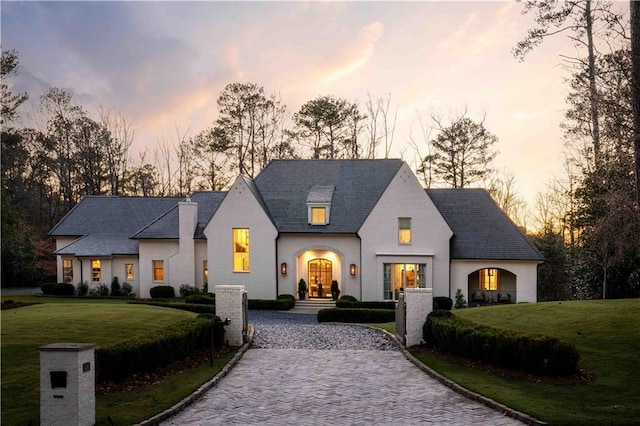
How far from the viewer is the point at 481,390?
9539 mm

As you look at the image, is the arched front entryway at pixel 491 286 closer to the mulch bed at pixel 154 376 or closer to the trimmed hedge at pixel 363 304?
the trimmed hedge at pixel 363 304

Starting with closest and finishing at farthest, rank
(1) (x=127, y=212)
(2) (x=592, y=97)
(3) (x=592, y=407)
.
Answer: (3) (x=592, y=407), (2) (x=592, y=97), (1) (x=127, y=212)

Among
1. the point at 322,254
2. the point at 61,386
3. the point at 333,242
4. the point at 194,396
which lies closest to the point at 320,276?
the point at 322,254

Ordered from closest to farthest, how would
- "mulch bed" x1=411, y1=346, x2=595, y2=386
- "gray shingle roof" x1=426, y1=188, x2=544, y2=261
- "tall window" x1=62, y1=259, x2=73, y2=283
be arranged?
1. "mulch bed" x1=411, y1=346, x2=595, y2=386
2. "gray shingle roof" x1=426, y1=188, x2=544, y2=261
3. "tall window" x1=62, y1=259, x2=73, y2=283

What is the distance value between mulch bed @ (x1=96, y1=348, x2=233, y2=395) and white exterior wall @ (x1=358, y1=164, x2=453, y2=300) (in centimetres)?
1513

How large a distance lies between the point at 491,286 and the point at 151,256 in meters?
21.5

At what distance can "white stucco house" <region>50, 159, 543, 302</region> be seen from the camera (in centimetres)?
2736

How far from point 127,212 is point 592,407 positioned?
3392cm

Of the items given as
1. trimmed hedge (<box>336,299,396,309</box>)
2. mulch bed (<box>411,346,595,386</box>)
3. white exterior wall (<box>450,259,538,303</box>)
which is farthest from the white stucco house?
mulch bed (<box>411,346,595,386</box>)

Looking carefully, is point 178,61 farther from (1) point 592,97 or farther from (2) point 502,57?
(1) point 592,97

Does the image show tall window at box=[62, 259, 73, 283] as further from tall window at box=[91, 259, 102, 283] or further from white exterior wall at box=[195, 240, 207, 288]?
white exterior wall at box=[195, 240, 207, 288]

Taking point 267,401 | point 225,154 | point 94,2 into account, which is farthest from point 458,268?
point 225,154

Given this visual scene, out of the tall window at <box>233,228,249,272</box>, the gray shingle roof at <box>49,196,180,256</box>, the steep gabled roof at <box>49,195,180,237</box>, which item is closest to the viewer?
the tall window at <box>233,228,249,272</box>

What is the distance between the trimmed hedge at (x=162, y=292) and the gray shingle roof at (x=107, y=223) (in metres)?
3.90
